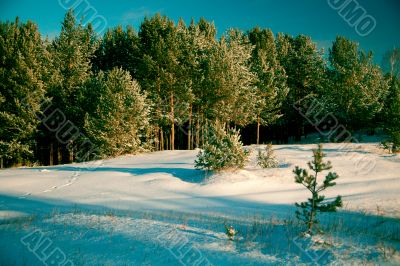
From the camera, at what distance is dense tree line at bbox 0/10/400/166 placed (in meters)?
25.8

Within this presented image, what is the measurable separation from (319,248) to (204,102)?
26406 mm

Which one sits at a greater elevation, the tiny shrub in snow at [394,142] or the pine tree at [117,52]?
the pine tree at [117,52]

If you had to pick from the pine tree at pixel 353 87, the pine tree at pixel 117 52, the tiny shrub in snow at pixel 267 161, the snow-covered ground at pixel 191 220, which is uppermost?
the pine tree at pixel 117 52

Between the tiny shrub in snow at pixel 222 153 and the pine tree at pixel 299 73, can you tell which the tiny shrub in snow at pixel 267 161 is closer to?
the tiny shrub in snow at pixel 222 153

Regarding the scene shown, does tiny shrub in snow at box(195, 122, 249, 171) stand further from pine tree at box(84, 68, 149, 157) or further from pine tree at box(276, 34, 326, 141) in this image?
pine tree at box(276, 34, 326, 141)

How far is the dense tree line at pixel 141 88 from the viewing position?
1017 inches

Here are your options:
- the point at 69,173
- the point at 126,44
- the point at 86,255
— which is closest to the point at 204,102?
the point at 126,44

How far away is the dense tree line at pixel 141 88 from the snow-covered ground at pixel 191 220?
10727 millimetres

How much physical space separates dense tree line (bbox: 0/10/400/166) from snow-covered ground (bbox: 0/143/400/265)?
10.7 m

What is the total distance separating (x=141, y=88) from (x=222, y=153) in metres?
18.9

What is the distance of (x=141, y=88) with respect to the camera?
31.0 metres

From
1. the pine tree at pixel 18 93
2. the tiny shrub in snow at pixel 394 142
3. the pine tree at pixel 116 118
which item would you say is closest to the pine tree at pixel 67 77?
the pine tree at pixel 18 93

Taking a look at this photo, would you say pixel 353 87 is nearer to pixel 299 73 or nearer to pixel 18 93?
pixel 299 73

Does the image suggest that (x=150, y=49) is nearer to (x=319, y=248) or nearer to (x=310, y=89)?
(x=310, y=89)
